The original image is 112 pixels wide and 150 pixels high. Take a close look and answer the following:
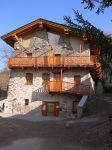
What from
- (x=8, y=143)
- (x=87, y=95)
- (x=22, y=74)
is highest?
(x=22, y=74)

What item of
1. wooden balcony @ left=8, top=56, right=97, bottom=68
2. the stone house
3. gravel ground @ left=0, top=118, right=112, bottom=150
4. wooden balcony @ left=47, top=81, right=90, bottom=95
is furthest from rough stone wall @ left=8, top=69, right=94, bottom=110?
gravel ground @ left=0, top=118, right=112, bottom=150

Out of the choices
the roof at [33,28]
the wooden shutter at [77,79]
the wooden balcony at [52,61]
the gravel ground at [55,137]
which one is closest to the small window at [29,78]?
the wooden balcony at [52,61]

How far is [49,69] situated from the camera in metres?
36.6

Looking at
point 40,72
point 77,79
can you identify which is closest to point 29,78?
point 40,72

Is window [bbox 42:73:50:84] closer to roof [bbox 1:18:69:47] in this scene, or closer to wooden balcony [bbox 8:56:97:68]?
wooden balcony [bbox 8:56:97:68]

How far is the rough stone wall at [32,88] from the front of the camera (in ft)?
117

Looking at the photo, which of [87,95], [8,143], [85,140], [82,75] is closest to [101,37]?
[85,140]

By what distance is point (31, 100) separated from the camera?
36.5 metres

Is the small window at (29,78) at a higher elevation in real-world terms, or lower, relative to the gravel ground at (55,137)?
higher

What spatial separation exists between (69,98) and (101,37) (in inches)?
869

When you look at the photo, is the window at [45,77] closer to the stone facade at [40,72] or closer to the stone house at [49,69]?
the stone house at [49,69]

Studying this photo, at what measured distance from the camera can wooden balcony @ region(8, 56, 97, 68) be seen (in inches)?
1383

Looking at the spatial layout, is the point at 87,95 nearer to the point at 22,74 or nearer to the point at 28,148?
the point at 22,74

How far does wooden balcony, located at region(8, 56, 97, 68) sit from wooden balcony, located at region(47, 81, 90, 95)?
78.5 inches
